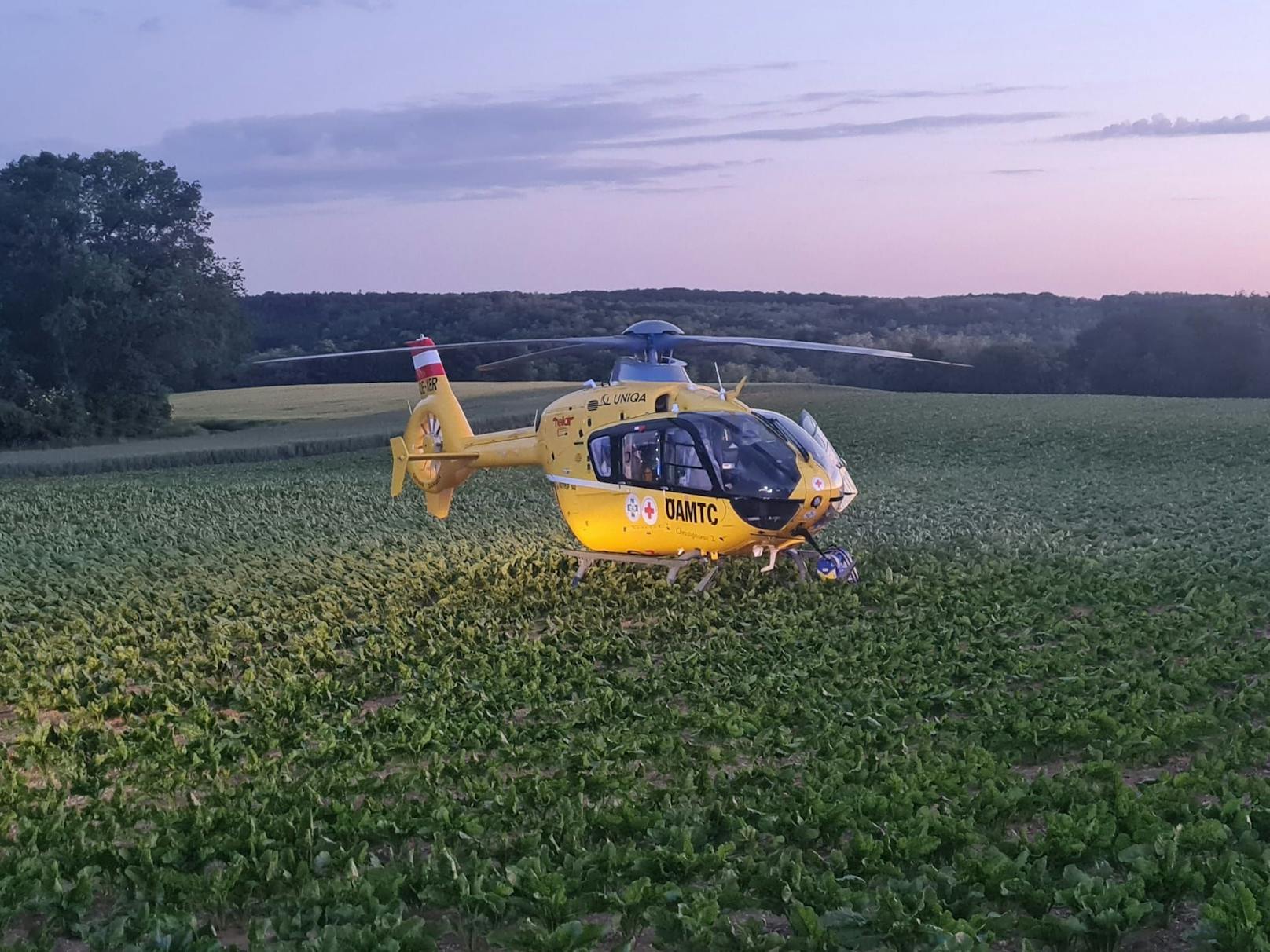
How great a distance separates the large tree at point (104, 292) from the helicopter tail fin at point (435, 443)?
32765mm

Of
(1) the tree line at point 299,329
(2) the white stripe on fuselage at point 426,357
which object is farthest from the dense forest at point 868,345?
(2) the white stripe on fuselage at point 426,357

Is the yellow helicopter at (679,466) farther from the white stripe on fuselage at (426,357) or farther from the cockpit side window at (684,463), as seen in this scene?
the white stripe on fuselage at (426,357)

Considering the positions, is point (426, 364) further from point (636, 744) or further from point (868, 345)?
point (868, 345)

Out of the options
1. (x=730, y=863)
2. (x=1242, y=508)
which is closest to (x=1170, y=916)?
(x=730, y=863)

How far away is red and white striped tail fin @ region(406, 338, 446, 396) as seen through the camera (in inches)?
890

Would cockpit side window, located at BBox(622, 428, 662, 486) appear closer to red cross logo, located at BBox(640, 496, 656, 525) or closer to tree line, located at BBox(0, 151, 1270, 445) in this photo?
red cross logo, located at BBox(640, 496, 656, 525)

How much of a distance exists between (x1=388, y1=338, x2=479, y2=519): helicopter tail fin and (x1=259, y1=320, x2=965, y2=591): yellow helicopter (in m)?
2.04

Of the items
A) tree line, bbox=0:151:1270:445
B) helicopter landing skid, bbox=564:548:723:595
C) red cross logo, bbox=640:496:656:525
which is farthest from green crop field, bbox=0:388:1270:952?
tree line, bbox=0:151:1270:445

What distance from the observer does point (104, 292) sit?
5206cm

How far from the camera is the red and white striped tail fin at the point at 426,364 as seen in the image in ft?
74.2

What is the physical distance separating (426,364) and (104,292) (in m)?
34.5

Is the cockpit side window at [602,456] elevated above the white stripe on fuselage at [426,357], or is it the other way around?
the white stripe on fuselage at [426,357]

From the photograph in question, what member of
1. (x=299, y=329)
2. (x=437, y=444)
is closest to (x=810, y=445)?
(x=437, y=444)

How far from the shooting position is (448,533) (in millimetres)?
24594
